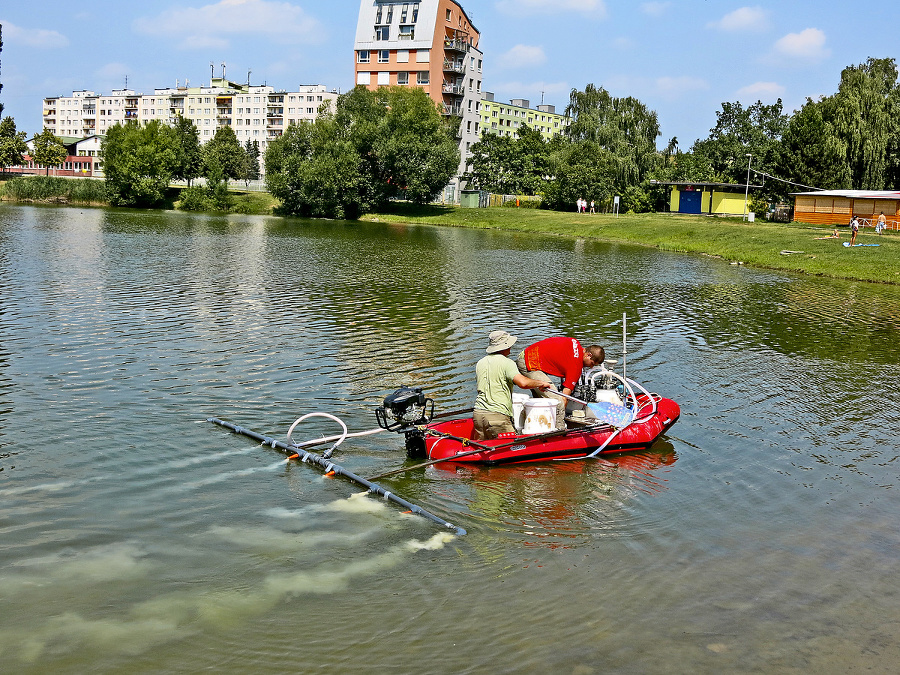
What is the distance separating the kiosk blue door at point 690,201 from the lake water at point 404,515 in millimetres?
59699

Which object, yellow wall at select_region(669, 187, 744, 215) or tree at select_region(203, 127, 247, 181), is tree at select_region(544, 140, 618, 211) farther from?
tree at select_region(203, 127, 247, 181)

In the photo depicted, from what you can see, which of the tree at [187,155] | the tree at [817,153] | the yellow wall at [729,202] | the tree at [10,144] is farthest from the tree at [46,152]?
the tree at [817,153]

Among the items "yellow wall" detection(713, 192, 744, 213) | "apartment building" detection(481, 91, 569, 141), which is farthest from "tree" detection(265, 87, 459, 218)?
"apartment building" detection(481, 91, 569, 141)

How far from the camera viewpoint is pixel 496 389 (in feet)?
41.6

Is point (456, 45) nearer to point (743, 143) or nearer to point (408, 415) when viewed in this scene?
point (743, 143)

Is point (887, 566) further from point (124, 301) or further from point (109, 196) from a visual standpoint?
point (109, 196)

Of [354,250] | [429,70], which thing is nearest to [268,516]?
[354,250]

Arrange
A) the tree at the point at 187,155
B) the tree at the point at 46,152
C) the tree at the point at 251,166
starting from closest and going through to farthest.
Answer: the tree at the point at 187,155 → the tree at the point at 46,152 → the tree at the point at 251,166

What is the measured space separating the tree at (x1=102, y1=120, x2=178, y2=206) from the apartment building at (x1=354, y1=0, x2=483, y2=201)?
3077cm

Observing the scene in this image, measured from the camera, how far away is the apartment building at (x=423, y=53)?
106m

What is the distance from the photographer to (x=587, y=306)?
1160 inches

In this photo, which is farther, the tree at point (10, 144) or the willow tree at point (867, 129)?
the tree at point (10, 144)

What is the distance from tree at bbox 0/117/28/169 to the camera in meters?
115

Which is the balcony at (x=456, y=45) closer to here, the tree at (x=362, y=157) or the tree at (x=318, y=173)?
the tree at (x=362, y=157)
